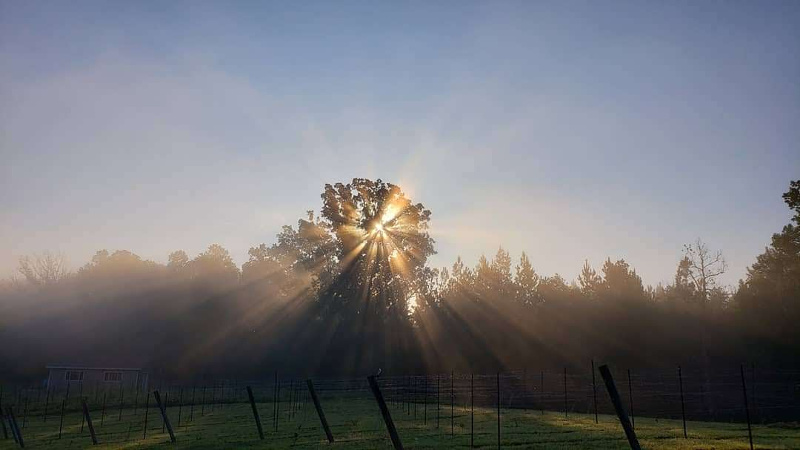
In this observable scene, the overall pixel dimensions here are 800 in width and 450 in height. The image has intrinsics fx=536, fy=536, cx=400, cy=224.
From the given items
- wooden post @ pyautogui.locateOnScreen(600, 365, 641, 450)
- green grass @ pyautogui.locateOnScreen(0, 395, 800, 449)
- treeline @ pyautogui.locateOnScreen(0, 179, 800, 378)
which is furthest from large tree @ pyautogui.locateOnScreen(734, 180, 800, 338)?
wooden post @ pyautogui.locateOnScreen(600, 365, 641, 450)

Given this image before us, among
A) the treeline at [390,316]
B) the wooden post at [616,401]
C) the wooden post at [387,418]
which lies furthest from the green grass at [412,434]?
the treeline at [390,316]

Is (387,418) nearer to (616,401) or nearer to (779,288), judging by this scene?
(616,401)

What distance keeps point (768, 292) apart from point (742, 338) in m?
5.53

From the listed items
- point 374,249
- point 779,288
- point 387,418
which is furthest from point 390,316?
point 387,418

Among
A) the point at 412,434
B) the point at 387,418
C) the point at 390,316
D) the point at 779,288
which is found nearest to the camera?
the point at 387,418

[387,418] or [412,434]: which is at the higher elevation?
[387,418]

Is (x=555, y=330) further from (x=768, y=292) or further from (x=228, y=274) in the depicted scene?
(x=228, y=274)

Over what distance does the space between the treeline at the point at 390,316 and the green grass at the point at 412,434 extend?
31.2 metres

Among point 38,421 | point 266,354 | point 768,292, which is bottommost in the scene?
point 38,421

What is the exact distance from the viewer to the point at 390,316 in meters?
68.7

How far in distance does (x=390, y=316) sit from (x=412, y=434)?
4518 cm

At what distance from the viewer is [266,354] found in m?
72.1

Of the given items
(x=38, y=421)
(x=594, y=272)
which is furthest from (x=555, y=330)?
(x=38, y=421)

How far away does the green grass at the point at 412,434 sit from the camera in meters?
19.9
